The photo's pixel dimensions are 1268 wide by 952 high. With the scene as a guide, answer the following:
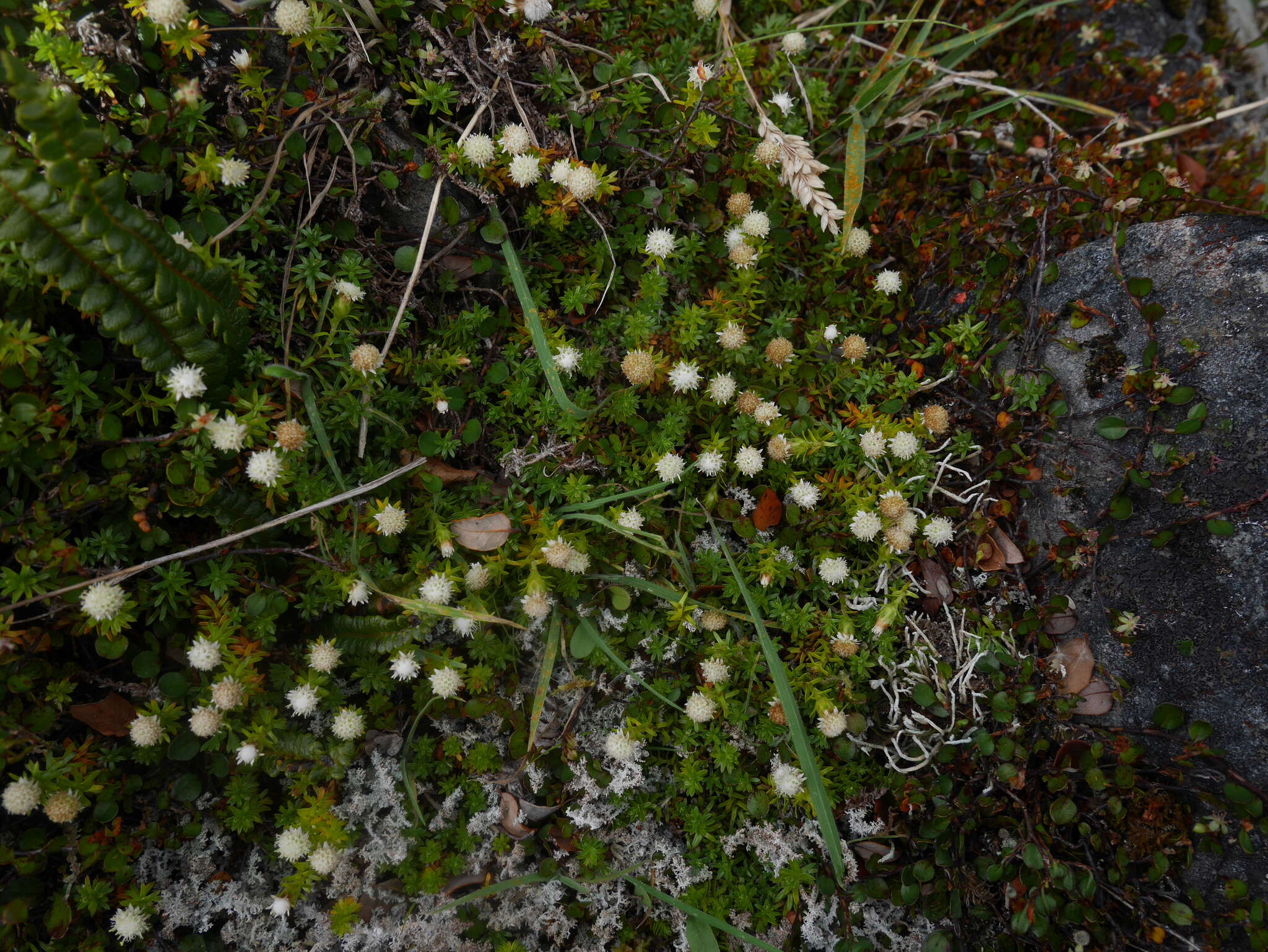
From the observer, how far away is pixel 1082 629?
363 centimetres

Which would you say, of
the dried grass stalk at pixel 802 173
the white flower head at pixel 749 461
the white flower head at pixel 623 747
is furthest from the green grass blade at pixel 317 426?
the dried grass stalk at pixel 802 173

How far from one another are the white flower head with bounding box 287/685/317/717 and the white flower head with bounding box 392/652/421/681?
1.19 ft

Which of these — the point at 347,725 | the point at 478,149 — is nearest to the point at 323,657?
the point at 347,725

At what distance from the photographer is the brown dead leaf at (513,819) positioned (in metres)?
3.40

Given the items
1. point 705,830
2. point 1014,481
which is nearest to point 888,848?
point 705,830

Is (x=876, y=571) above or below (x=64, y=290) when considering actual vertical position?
below

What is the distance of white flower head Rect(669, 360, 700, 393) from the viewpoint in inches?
141

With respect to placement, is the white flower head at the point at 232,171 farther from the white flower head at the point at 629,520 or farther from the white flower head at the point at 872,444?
the white flower head at the point at 872,444

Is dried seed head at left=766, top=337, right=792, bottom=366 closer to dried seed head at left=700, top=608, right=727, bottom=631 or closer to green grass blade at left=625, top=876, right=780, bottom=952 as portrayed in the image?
dried seed head at left=700, top=608, right=727, bottom=631

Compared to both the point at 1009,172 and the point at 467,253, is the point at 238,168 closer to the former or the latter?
the point at 467,253

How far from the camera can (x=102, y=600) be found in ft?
9.53

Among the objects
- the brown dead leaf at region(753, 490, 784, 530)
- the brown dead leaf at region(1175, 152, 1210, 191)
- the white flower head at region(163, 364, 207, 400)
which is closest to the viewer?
the white flower head at region(163, 364, 207, 400)

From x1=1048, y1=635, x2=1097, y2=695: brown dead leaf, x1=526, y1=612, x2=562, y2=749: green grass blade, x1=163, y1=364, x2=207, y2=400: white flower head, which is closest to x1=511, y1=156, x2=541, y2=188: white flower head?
x1=163, y1=364, x2=207, y2=400: white flower head

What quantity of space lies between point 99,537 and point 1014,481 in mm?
4474
